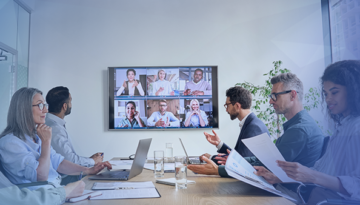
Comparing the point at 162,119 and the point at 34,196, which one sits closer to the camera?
the point at 34,196

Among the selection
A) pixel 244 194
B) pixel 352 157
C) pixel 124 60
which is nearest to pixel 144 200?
pixel 244 194

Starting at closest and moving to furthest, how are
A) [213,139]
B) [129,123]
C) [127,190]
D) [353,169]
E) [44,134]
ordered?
[353,169]
[127,190]
[44,134]
[213,139]
[129,123]

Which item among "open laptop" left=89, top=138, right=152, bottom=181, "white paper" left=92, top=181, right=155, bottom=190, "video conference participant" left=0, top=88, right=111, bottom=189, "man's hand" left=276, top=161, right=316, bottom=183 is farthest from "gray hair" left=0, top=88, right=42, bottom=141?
"man's hand" left=276, top=161, right=316, bottom=183

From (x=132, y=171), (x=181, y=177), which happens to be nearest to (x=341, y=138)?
(x=181, y=177)

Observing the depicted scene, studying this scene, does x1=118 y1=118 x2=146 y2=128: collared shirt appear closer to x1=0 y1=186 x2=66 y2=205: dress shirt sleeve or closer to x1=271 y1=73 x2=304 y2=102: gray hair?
x1=271 y1=73 x2=304 y2=102: gray hair

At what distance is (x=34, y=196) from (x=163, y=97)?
2723 mm

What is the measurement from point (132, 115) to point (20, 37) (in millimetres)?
1920

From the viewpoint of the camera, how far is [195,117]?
3645 millimetres

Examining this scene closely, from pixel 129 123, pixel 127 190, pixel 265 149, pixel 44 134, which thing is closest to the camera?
pixel 265 149

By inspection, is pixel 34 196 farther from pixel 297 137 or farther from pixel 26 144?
pixel 297 137

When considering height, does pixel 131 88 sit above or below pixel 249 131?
above

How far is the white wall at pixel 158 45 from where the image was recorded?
12.0 feet

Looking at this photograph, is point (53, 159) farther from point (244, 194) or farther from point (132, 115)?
point (132, 115)

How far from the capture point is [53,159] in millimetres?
1858
